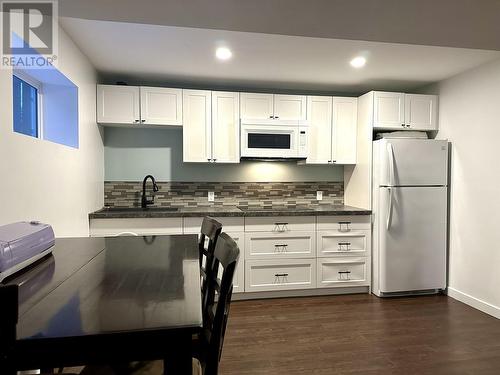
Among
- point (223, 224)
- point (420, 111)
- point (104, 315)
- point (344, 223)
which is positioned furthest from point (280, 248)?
point (104, 315)

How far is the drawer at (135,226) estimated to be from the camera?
9.45 feet

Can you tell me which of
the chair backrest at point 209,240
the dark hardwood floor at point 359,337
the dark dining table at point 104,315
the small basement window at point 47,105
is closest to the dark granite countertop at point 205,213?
the small basement window at point 47,105

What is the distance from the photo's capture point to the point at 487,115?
2.90 m

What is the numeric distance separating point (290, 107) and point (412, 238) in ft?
6.28

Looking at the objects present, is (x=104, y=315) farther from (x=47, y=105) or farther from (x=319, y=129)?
(x=319, y=129)

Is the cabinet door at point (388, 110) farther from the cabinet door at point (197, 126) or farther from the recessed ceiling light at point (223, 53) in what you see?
the cabinet door at point (197, 126)

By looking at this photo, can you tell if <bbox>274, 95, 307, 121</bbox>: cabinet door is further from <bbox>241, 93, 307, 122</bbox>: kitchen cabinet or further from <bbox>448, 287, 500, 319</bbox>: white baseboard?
<bbox>448, 287, 500, 319</bbox>: white baseboard

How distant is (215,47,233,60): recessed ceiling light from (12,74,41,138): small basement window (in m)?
1.39

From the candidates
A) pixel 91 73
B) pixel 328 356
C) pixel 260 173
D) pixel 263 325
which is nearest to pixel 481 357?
pixel 328 356

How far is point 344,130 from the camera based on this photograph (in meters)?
3.62

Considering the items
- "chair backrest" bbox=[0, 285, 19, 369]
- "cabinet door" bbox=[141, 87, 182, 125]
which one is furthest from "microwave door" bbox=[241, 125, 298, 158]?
"chair backrest" bbox=[0, 285, 19, 369]

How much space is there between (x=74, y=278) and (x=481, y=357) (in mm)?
2621

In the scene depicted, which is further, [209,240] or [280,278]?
[280,278]

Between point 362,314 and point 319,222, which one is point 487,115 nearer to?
point 319,222
